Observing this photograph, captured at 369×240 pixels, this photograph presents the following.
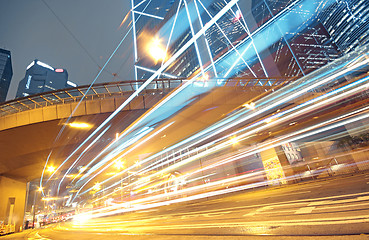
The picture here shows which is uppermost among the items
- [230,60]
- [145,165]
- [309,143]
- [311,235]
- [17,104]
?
[230,60]

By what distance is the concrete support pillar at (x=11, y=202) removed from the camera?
25.6 m

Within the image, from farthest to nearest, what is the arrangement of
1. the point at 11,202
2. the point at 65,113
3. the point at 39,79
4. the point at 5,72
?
the point at 5,72 < the point at 39,79 < the point at 11,202 < the point at 65,113

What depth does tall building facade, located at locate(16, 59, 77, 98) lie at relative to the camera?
6727 inches

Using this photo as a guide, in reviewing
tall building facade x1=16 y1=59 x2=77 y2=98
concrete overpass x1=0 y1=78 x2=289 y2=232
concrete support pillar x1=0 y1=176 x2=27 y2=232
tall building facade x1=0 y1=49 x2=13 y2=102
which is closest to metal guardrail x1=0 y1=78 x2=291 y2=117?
concrete overpass x1=0 y1=78 x2=289 y2=232

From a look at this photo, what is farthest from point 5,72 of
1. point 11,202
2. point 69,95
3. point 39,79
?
point 69,95

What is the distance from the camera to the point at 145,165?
28.8 m

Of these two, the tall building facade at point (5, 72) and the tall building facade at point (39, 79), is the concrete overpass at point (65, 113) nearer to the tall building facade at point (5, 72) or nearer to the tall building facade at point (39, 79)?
the tall building facade at point (39, 79)

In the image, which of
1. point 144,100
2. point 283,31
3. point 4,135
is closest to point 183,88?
point 144,100

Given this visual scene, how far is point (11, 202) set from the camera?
27.1m

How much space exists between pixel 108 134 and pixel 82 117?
528cm

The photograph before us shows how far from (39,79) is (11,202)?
187 m

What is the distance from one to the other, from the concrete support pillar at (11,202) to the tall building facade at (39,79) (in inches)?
6757

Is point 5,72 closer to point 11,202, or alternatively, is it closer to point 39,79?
point 39,79

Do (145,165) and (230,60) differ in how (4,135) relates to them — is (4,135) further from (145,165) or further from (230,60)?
(230,60)
